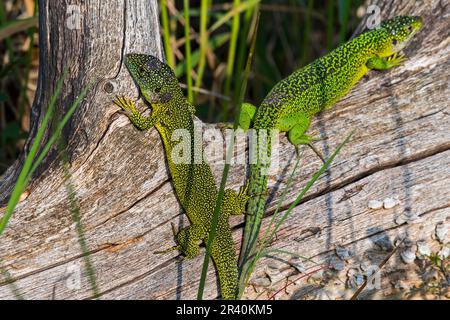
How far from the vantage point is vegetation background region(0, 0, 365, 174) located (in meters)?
5.33

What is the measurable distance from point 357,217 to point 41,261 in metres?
1.92

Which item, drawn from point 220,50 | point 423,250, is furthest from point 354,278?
point 220,50

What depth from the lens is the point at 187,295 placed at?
12.2 feet

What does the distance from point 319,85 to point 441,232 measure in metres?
1.27

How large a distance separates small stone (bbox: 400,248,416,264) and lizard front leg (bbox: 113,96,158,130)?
176 centimetres

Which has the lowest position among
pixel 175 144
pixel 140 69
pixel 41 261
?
pixel 41 261

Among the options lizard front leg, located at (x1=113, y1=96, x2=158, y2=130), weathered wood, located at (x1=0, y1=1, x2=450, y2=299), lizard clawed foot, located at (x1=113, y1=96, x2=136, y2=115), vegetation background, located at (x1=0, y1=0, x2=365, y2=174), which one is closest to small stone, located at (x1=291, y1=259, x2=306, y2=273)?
weathered wood, located at (x1=0, y1=1, x2=450, y2=299)

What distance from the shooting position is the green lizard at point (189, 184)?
3672mm

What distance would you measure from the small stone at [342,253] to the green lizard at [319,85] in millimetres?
594

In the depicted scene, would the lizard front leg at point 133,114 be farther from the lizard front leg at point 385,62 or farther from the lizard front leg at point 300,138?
the lizard front leg at point 385,62

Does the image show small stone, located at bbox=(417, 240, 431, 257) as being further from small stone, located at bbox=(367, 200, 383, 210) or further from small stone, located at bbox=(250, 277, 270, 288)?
small stone, located at bbox=(250, 277, 270, 288)

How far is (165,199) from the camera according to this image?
3.87 m
